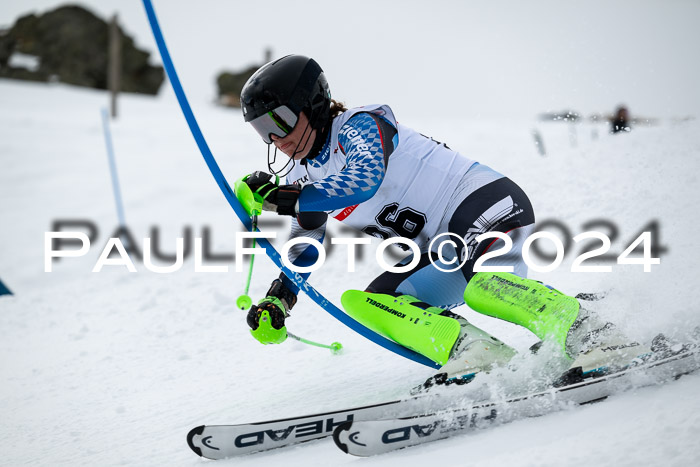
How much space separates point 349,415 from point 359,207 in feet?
3.12

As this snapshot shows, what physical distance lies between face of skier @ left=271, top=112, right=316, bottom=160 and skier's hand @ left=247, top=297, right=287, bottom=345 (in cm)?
75

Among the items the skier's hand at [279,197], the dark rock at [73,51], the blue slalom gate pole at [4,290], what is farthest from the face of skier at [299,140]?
the dark rock at [73,51]

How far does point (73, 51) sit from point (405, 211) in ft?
93.7

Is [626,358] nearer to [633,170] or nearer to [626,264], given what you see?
Answer: [626,264]

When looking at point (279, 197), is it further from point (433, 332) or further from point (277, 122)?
point (433, 332)

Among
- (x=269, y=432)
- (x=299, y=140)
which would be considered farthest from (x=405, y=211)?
(x=269, y=432)

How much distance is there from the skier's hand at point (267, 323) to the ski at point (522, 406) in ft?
2.89

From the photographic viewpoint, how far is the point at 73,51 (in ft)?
89.4

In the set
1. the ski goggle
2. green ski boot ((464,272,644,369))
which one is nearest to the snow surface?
green ski boot ((464,272,644,369))

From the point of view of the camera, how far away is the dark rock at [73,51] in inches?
1064

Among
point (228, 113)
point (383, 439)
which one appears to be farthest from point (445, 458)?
point (228, 113)

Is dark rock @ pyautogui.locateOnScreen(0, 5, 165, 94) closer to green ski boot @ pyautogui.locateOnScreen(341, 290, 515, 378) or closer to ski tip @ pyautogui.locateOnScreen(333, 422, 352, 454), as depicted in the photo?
green ski boot @ pyautogui.locateOnScreen(341, 290, 515, 378)

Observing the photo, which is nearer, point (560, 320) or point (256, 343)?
point (560, 320)

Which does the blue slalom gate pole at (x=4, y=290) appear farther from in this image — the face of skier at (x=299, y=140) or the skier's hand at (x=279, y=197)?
the skier's hand at (x=279, y=197)
